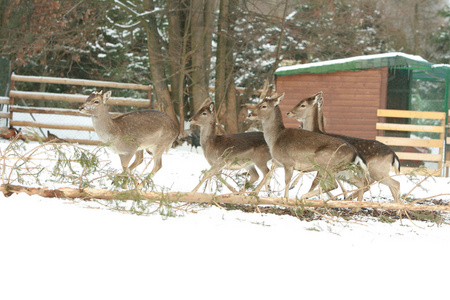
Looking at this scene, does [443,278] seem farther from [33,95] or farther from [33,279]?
[33,95]

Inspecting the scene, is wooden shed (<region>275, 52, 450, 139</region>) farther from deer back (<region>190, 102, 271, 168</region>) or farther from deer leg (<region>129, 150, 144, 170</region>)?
deer back (<region>190, 102, 271, 168</region>)

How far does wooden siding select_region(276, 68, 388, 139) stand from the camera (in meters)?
14.4

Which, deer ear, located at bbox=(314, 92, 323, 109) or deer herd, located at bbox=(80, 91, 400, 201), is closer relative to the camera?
deer herd, located at bbox=(80, 91, 400, 201)

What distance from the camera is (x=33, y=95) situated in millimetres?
18094

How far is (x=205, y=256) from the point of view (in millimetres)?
4508

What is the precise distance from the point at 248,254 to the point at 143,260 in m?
0.88

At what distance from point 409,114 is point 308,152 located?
24.3 ft

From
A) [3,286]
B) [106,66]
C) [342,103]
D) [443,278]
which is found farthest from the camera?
[106,66]

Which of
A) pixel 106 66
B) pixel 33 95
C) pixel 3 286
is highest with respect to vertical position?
pixel 106 66

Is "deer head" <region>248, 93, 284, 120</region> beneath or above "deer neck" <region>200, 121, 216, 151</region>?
above

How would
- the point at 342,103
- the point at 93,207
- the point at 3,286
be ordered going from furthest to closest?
the point at 342,103 → the point at 93,207 → the point at 3,286

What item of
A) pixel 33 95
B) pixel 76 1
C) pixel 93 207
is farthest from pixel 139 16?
pixel 93 207

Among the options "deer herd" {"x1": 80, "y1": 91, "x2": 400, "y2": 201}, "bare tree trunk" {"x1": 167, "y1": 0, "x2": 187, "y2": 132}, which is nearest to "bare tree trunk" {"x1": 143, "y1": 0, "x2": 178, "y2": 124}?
"bare tree trunk" {"x1": 167, "y1": 0, "x2": 187, "y2": 132}

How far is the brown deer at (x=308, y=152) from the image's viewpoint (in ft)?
22.9
